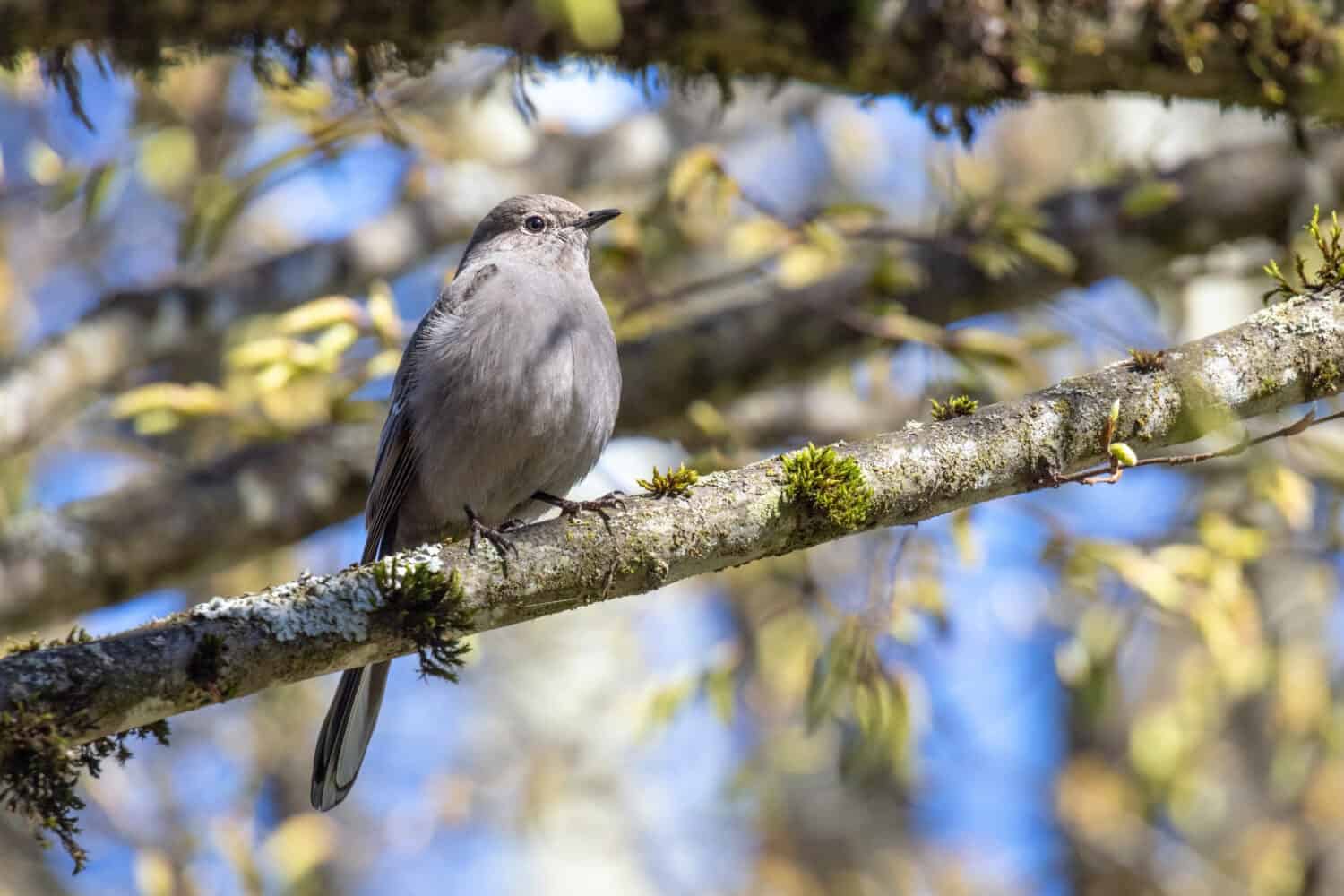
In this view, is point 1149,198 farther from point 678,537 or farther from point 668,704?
point 678,537

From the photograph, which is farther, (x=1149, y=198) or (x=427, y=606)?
(x=1149, y=198)

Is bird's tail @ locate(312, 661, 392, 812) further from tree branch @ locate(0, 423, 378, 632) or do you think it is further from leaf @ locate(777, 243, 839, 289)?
leaf @ locate(777, 243, 839, 289)

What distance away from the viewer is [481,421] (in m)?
4.57

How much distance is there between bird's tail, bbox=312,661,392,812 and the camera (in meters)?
4.39

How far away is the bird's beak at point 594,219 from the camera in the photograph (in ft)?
18.2

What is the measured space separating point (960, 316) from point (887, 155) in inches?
262

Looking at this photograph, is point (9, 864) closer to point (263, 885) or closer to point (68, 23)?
point (263, 885)

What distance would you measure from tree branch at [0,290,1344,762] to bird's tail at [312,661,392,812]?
148 centimetres

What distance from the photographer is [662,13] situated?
15.0ft

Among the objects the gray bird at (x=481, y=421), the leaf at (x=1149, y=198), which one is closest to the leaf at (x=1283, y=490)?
the leaf at (x=1149, y=198)

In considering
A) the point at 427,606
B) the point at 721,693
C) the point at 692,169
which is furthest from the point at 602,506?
the point at 692,169

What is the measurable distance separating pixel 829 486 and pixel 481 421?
177 centimetres

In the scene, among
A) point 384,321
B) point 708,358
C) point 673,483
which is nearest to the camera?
point 673,483

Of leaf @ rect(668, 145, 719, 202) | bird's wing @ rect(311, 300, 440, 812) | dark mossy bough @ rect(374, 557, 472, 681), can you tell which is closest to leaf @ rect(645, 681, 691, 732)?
bird's wing @ rect(311, 300, 440, 812)
